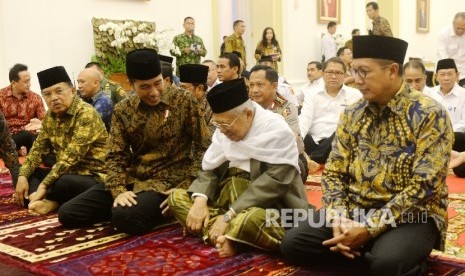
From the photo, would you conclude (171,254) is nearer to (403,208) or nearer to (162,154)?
(162,154)

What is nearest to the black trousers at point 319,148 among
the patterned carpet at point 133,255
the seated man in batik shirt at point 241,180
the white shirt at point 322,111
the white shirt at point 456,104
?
the white shirt at point 322,111

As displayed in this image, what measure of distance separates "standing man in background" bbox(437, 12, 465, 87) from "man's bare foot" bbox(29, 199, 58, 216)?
5.28 m

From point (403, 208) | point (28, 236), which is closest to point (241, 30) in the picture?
point (28, 236)

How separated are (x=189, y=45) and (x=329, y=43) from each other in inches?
154

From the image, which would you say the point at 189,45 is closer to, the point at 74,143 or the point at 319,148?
the point at 319,148

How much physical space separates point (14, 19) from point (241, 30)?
3.84m

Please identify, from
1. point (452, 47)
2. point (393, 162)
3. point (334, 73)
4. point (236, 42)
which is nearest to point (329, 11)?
point (236, 42)

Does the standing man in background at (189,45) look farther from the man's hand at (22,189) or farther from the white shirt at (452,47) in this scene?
the man's hand at (22,189)

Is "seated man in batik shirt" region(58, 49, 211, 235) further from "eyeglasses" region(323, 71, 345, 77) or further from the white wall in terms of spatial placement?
the white wall

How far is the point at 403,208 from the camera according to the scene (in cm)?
209

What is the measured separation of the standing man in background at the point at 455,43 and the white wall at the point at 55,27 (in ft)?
13.0

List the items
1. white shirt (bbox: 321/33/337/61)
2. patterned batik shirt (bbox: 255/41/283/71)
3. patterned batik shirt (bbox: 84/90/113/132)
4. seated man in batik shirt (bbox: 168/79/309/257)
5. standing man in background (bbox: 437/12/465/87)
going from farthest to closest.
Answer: white shirt (bbox: 321/33/337/61) < patterned batik shirt (bbox: 255/41/283/71) < standing man in background (bbox: 437/12/465/87) < patterned batik shirt (bbox: 84/90/113/132) < seated man in batik shirt (bbox: 168/79/309/257)

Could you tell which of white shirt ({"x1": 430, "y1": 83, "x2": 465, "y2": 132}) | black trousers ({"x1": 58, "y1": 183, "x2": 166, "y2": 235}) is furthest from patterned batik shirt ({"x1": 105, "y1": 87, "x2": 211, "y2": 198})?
white shirt ({"x1": 430, "y1": 83, "x2": 465, "y2": 132})

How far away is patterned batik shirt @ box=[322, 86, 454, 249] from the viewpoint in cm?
209
